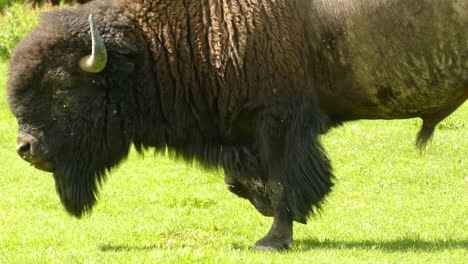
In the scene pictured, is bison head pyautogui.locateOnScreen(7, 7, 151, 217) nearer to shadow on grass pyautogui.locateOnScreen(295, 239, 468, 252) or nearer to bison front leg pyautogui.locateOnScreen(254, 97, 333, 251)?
bison front leg pyautogui.locateOnScreen(254, 97, 333, 251)

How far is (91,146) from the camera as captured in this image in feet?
21.2

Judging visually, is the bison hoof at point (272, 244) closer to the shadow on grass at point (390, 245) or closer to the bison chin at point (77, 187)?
the shadow on grass at point (390, 245)

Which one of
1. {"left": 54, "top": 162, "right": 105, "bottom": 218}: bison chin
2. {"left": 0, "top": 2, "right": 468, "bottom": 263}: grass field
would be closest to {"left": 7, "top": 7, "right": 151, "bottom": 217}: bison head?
{"left": 54, "top": 162, "right": 105, "bottom": 218}: bison chin

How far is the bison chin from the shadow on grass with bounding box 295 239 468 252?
6.15 feet

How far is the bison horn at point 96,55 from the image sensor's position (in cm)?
598

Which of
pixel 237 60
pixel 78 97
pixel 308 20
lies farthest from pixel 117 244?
pixel 308 20

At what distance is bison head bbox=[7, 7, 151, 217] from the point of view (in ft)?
20.6

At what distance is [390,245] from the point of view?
6496 millimetres

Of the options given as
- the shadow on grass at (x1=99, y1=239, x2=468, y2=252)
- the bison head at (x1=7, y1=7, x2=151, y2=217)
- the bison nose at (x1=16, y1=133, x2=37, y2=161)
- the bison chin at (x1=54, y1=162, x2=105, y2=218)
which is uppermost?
the bison head at (x1=7, y1=7, x2=151, y2=217)

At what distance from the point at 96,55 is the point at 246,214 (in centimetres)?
300

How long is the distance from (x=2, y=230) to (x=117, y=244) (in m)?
1.49

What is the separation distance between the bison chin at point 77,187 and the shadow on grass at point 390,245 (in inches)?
73.8

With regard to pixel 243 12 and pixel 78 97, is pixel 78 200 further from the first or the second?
pixel 243 12

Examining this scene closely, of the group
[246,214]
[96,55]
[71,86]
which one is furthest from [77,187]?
[246,214]
